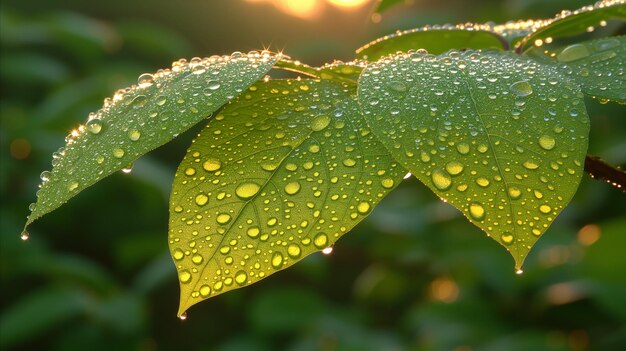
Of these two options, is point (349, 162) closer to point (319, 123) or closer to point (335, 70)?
point (319, 123)

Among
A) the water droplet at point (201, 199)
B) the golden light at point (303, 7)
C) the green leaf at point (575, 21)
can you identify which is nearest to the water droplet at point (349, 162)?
the water droplet at point (201, 199)

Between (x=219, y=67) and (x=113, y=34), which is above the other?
(x=113, y=34)

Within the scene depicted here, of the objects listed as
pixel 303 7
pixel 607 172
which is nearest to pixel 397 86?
pixel 607 172

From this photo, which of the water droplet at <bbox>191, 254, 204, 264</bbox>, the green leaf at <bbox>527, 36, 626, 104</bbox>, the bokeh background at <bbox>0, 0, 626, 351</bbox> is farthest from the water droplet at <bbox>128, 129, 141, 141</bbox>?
the bokeh background at <bbox>0, 0, 626, 351</bbox>

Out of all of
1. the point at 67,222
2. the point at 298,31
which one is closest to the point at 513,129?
the point at 67,222

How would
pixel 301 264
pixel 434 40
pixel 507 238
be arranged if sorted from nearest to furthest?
pixel 507 238 → pixel 434 40 → pixel 301 264

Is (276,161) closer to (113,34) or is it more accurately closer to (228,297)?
(228,297)
